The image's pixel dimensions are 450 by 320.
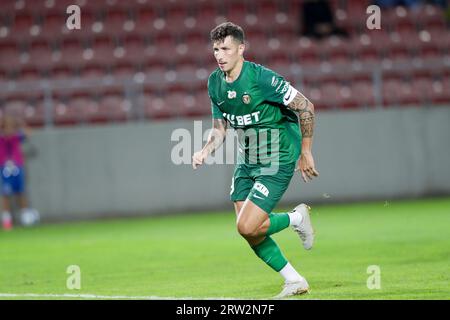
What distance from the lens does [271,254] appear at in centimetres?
868

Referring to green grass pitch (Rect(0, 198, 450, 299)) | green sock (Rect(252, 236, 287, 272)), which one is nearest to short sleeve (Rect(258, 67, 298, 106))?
green sock (Rect(252, 236, 287, 272))

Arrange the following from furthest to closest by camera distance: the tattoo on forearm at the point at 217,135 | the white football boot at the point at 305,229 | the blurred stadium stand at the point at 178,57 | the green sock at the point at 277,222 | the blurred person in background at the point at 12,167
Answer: the blurred stadium stand at the point at 178,57, the blurred person in background at the point at 12,167, the white football boot at the point at 305,229, the tattoo on forearm at the point at 217,135, the green sock at the point at 277,222

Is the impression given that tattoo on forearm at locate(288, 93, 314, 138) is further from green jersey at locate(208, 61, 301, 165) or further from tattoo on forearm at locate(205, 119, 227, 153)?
tattoo on forearm at locate(205, 119, 227, 153)

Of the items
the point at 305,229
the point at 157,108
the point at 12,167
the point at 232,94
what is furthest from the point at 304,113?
the point at 157,108

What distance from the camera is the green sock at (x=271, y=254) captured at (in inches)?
340

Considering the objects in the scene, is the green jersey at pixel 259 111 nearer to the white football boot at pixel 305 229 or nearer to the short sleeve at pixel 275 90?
the short sleeve at pixel 275 90

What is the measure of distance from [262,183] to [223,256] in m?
3.68

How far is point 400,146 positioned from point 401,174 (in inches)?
21.3

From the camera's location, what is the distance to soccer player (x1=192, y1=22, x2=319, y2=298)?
8617 millimetres

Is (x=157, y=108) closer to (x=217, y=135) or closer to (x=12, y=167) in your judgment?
(x=12, y=167)

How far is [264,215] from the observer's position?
Result: 8.61 metres

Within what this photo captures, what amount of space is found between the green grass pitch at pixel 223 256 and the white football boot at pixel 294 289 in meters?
0.08

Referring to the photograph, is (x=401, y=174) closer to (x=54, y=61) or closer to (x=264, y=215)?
(x=54, y=61)

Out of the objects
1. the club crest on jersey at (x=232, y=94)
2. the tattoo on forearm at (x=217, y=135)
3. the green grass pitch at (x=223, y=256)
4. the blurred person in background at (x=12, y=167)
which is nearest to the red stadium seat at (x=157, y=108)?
the green grass pitch at (x=223, y=256)
